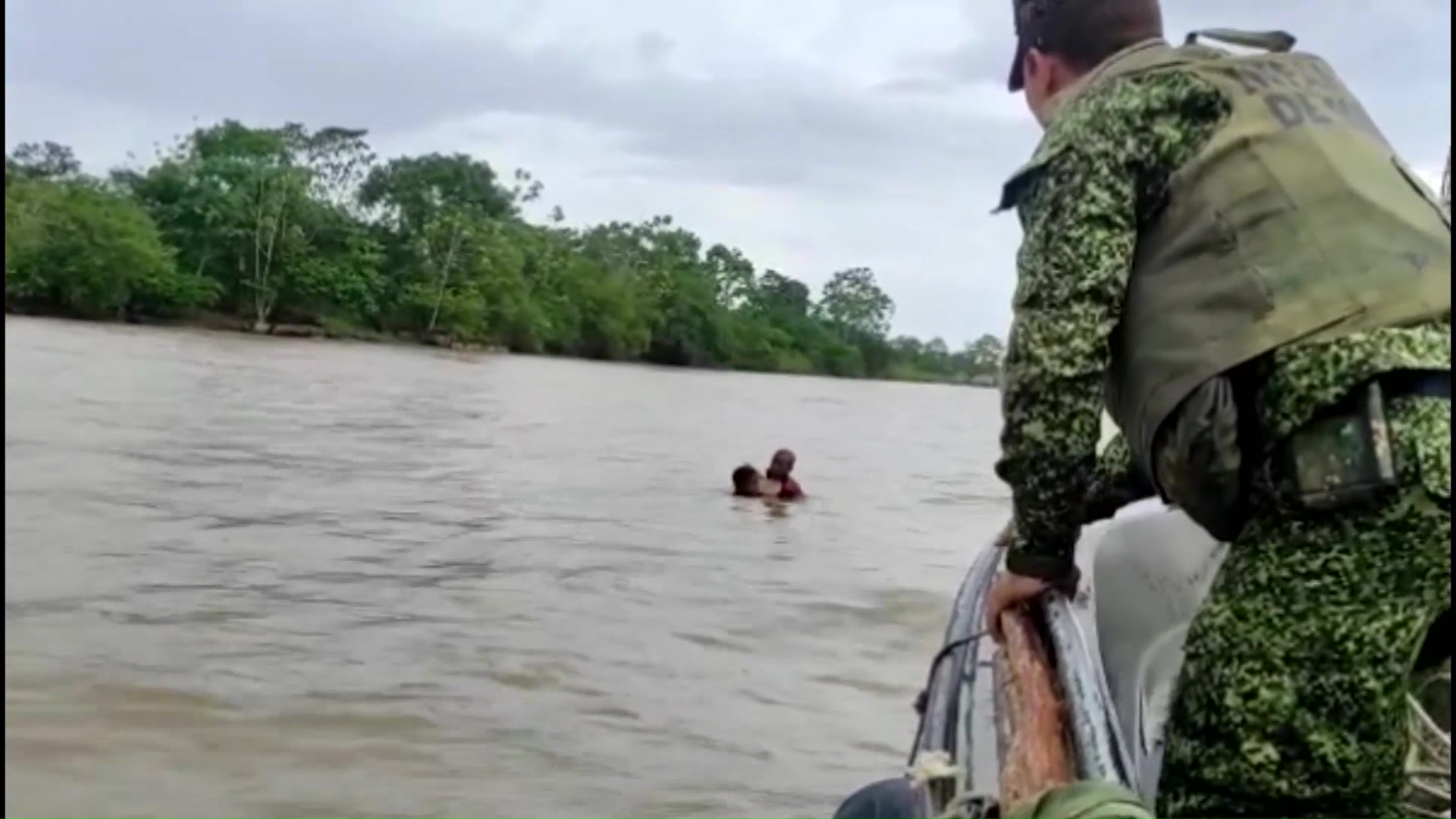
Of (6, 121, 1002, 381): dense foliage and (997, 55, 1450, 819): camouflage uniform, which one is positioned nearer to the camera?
(997, 55, 1450, 819): camouflage uniform

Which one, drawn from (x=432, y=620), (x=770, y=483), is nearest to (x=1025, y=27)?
(x=432, y=620)

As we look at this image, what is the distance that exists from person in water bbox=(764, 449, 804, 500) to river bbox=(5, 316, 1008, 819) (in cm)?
28

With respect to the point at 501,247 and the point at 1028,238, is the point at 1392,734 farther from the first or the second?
the point at 501,247

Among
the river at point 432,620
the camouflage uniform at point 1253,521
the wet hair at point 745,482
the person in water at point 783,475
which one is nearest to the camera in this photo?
the camouflage uniform at point 1253,521

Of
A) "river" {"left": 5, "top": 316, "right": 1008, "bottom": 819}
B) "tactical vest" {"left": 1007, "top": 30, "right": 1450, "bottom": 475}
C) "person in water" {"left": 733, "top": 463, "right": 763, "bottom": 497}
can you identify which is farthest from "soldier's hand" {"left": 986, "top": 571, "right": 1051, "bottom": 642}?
"person in water" {"left": 733, "top": 463, "right": 763, "bottom": 497}

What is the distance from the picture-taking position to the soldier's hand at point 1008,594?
2.36 meters

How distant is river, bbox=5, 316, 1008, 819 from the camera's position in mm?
6145

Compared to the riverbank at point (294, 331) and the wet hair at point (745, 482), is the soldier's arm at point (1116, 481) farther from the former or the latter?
the riverbank at point (294, 331)

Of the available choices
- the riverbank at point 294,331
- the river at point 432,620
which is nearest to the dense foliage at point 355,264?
the riverbank at point 294,331

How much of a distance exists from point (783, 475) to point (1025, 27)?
1344 centimetres

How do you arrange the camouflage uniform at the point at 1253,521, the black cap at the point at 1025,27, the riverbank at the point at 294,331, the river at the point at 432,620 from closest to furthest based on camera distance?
the camouflage uniform at the point at 1253,521 < the black cap at the point at 1025,27 < the river at the point at 432,620 < the riverbank at the point at 294,331

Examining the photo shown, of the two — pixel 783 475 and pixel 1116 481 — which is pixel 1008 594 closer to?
pixel 1116 481

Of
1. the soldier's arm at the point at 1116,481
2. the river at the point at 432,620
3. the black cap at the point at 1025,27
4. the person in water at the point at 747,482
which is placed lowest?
the river at the point at 432,620

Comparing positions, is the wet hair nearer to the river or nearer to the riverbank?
the river
